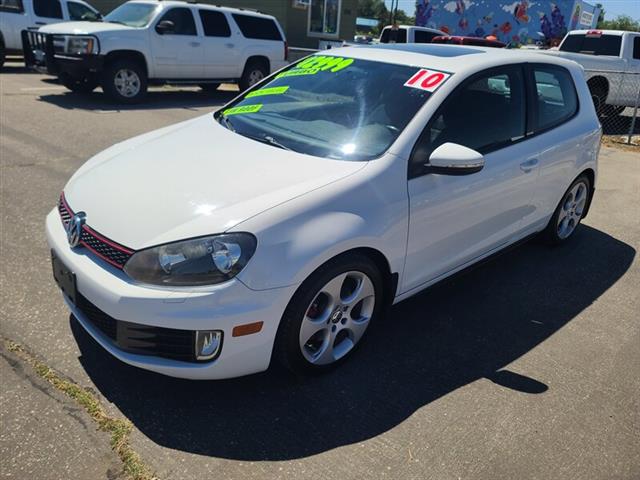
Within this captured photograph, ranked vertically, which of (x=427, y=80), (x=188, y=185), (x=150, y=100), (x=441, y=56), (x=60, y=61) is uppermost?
(x=441, y=56)

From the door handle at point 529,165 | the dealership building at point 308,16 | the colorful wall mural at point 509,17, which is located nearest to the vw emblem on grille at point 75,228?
the door handle at point 529,165

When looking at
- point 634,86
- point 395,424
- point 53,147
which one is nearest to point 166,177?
point 395,424

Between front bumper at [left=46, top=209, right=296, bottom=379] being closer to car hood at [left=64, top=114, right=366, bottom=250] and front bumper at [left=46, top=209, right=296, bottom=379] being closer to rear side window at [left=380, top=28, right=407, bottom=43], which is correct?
car hood at [left=64, top=114, right=366, bottom=250]

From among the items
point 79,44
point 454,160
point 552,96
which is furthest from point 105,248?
point 79,44

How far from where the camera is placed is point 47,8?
1384cm

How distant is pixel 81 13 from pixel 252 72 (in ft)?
17.9

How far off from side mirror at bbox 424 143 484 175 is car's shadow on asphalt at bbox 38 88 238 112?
8285 mm

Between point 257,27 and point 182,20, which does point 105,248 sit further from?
point 257,27

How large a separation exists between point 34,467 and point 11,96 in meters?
9.84

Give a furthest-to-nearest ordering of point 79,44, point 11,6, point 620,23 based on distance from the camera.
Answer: point 620,23
point 11,6
point 79,44

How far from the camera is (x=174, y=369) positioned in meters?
2.52

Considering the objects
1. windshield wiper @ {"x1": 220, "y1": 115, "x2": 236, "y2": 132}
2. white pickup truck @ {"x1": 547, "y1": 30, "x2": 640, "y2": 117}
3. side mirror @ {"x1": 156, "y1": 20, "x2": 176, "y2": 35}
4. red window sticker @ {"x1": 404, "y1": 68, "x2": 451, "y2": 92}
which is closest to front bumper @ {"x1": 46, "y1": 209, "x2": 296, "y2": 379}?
windshield wiper @ {"x1": 220, "y1": 115, "x2": 236, "y2": 132}

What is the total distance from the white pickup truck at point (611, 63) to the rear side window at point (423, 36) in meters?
5.38

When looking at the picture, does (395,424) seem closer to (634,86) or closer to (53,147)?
(53,147)
